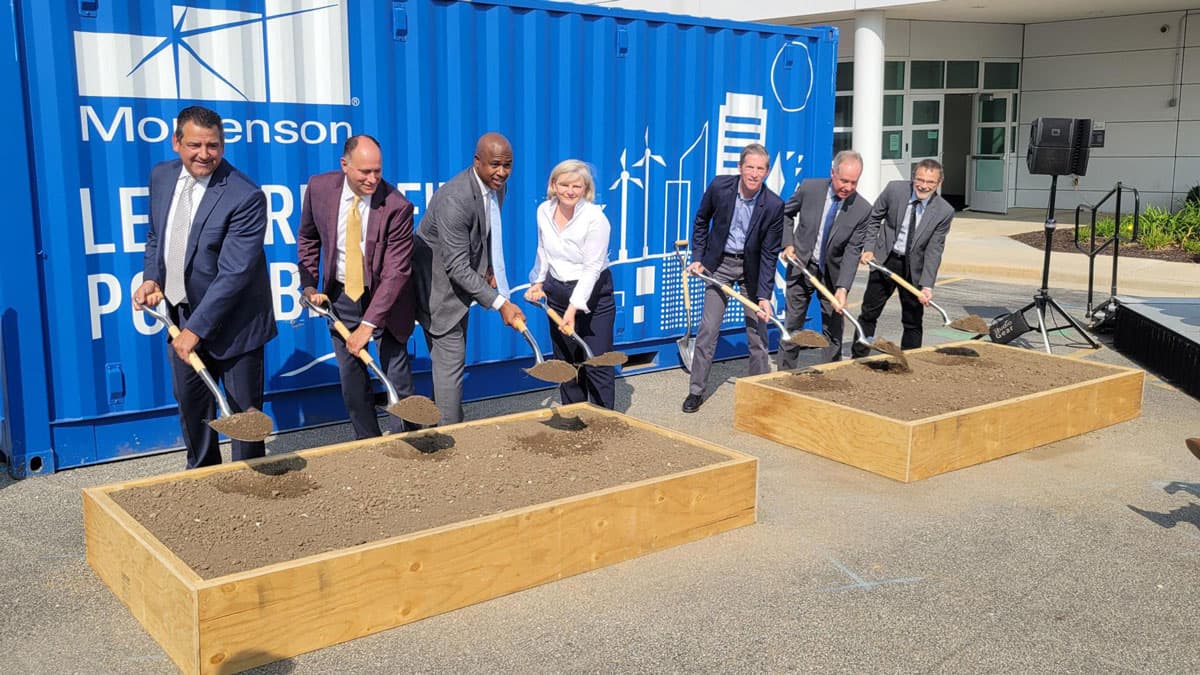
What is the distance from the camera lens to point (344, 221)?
545 centimetres

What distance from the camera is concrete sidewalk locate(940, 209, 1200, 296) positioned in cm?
1339

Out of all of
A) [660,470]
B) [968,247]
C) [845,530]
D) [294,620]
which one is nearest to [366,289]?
[660,470]

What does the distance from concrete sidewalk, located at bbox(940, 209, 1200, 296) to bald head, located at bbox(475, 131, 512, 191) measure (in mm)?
9374

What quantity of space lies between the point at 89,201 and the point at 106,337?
29.7 inches

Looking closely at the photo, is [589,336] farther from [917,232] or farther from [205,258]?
[917,232]

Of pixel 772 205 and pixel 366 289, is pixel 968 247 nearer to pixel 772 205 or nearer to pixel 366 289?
pixel 772 205

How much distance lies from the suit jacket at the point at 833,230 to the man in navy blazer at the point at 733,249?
53 cm

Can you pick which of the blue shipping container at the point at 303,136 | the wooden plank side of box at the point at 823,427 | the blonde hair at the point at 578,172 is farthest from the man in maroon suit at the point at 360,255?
the wooden plank side of box at the point at 823,427

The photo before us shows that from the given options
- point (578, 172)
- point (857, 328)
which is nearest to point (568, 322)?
point (578, 172)

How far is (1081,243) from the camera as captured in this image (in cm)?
1681

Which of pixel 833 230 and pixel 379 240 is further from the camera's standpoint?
pixel 833 230

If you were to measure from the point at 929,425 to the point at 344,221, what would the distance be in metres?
3.24

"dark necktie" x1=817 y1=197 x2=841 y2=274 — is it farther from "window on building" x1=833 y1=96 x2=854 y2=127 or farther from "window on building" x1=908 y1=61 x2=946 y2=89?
"window on building" x1=908 y1=61 x2=946 y2=89

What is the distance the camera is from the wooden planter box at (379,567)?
142 inches
